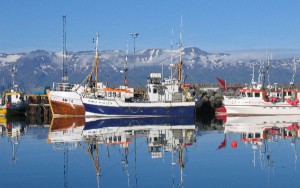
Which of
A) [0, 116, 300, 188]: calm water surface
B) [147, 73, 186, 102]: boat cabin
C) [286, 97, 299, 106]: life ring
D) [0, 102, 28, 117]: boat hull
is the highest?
[147, 73, 186, 102]: boat cabin

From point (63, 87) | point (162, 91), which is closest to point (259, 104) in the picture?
point (162, 91)

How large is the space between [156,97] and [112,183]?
3895 cm

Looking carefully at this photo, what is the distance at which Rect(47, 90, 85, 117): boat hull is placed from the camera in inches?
2420

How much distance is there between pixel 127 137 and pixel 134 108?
20418mm

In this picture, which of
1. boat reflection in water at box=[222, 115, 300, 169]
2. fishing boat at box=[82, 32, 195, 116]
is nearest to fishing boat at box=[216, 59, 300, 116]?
fishing boat at box=[82, 32, 195, 116]

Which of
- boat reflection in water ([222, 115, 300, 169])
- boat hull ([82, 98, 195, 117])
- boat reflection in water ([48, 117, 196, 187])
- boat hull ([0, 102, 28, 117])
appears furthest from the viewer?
boat hull ([0, 102, 28, 117])

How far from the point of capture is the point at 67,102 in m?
61.8

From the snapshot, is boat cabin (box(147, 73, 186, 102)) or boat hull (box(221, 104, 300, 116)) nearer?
boat cabin (box(147, 73, 186, 102))

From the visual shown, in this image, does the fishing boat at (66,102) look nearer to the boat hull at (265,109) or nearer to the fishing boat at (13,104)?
the fishing boat at (13,104)

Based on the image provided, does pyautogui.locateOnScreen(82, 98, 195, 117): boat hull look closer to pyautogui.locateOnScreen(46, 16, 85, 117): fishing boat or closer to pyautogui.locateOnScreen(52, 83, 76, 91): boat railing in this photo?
pyautogui.locateOnScreen(46, 16, 85, 117): fishing boat

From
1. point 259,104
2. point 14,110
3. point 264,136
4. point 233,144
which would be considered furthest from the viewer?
point 14,110

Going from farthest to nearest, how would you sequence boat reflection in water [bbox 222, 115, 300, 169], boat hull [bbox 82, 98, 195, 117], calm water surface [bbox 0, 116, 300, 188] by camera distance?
boat hull [bbox 82, 98, 195, 117] < boat reflection in water [bbox 222, 115, 300, 169] < calm water surface [bbox 0, 116, 300, 188]

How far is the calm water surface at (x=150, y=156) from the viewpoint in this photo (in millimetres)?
24453

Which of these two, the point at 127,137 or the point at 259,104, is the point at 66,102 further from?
the point at 127,137
